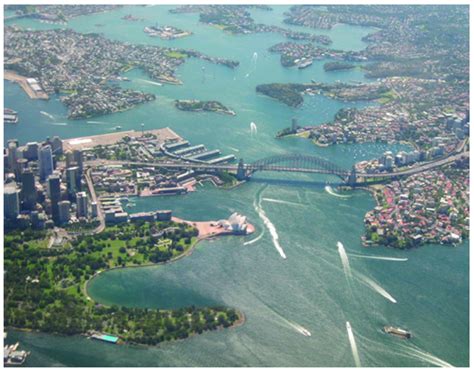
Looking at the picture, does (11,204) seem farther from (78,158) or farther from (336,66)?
(336,66)

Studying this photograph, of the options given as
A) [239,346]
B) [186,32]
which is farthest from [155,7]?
[239,346]

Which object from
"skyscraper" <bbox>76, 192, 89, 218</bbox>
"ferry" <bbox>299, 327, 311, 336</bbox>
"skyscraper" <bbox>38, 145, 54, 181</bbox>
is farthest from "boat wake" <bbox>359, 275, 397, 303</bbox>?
"skyscraper" <bbox>38, 145, 54, 181</bbox>

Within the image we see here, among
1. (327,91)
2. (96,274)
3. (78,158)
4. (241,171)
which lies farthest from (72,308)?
(327,91)

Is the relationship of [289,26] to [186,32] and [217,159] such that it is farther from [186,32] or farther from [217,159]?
[217,159]

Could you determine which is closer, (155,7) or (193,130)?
(193,130)

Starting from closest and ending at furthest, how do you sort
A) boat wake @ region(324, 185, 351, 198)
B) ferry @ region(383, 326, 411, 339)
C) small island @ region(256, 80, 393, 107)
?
ferry @ region(383, 326, 411, 339)
boat wake @ region(324, 185, 351, 198)
small island @ region(256, 80, 393, 107)

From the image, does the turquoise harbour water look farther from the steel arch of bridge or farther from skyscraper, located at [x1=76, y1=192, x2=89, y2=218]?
skyscraper, located at [x1=76, y1=192, x2=89, y2=218]
